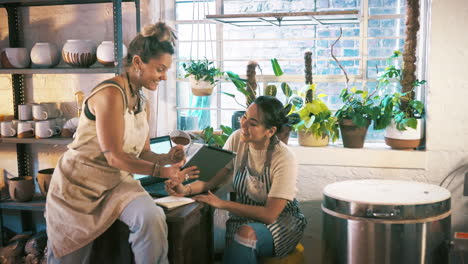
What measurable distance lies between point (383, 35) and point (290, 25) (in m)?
0.59

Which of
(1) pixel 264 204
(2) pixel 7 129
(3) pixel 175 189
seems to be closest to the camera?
(3) pixel 175 189

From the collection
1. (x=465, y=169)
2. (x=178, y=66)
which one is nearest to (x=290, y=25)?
(x=178, y=66)

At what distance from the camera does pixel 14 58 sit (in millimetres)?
3250

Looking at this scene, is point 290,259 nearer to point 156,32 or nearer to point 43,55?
point 156,32

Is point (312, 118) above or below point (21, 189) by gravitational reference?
above

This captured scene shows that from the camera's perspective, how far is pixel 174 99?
3.57 metres

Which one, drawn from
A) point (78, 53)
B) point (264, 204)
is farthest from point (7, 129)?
point (264, 204)

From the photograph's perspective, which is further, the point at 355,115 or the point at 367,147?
the point at 367,147

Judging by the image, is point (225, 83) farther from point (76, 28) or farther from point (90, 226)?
point (90, 226)

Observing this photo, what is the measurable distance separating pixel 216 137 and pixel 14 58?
4.52 ft

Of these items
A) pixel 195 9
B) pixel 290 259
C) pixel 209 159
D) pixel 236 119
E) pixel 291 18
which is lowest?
pixel 290 259

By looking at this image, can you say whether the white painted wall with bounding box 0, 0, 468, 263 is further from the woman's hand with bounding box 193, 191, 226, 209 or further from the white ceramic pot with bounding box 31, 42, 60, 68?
the woman's hand with bounding box 193, 191, 226, 209

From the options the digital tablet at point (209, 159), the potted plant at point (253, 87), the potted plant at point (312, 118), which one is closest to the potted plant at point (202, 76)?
the potted plant at point (253, 87)

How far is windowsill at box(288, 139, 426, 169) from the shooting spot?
9.78 ft
